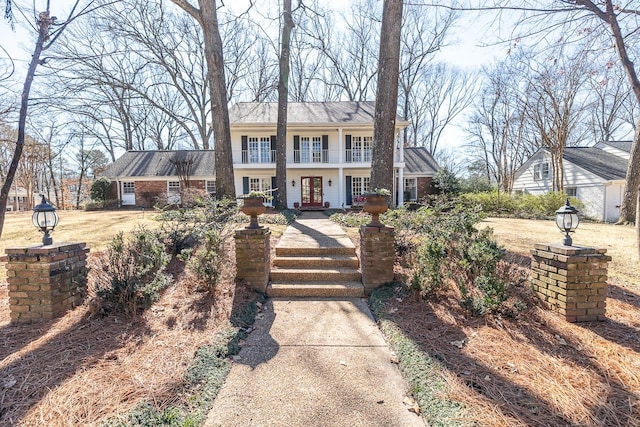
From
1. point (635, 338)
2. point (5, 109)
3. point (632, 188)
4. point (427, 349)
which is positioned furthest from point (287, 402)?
point (632, 188)

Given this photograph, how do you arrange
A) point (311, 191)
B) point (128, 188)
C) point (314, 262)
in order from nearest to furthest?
1. point (314, 262)
2. point (311, 191)
3. point (128, 188)

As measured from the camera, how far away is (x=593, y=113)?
2436cm

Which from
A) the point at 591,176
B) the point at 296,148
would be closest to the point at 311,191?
the point at 296,148

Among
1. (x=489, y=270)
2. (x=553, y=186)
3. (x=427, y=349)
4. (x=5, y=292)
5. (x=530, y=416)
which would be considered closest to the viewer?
(x=530, y=416)

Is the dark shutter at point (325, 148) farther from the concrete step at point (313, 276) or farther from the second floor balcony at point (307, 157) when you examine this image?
the concrete step at point (313, 276)

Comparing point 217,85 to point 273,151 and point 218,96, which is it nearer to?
point 218,96

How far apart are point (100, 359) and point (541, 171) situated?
25090 millimetres

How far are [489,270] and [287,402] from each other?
2.77 m

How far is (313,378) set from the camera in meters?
2.48

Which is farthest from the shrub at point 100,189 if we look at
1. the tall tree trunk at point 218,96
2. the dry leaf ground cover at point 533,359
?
the dry leaf ground cover at point 533,359

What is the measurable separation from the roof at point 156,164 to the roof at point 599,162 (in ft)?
75.7

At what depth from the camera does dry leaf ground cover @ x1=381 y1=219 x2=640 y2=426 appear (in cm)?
199

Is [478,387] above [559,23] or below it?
below

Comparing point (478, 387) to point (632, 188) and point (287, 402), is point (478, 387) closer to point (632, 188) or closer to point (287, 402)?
point (287, 402)
